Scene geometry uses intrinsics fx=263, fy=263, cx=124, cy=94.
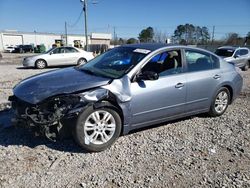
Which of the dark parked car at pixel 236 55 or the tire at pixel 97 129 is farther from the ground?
the dark parked car at pixel 236 55

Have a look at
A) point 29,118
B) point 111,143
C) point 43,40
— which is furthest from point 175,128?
point 43,40

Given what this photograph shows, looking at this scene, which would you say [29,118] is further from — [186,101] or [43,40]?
[43,40]

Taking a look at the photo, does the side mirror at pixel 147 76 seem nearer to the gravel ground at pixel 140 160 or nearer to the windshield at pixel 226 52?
the gravel ground at pixel 140 160

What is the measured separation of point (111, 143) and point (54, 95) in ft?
3.68

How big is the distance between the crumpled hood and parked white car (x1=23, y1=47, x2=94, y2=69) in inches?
468

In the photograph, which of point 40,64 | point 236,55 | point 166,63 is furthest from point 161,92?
point 40,64

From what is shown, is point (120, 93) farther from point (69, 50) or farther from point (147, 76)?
point (69, 50)

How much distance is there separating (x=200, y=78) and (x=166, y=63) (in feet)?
2.50

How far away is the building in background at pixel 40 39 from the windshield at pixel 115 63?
56797mm

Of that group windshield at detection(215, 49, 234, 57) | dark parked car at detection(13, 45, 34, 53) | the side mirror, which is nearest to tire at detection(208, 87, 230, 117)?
the side mirror

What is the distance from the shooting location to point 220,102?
17.9 feet

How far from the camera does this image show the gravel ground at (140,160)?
3.14m

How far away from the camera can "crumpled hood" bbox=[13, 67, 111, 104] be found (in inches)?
143

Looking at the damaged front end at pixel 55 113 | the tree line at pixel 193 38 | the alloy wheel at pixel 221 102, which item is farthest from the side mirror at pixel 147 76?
the tree line at pixel 193 38
